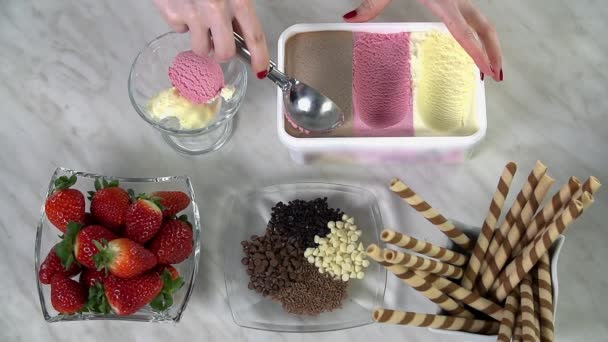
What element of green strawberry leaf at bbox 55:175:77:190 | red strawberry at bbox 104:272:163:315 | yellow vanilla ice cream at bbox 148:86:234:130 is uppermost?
yellow vanilla ice cream at bbox 148:86:234:130

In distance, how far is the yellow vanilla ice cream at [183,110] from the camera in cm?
100

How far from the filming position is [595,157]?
1.04 metres

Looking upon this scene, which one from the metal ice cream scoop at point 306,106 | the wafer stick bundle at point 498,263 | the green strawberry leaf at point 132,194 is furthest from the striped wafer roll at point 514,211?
the green strawberry leaf at point 132,194

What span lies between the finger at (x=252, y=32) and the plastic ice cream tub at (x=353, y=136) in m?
0.10

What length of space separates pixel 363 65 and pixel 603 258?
0.49m

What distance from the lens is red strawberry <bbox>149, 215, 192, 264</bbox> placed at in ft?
3.07

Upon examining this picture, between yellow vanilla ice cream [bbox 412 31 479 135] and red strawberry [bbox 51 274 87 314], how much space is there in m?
0.56

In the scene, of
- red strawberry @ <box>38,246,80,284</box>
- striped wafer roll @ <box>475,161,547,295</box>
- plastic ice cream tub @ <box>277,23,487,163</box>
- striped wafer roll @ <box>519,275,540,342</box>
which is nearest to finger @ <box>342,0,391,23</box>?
plastic ice cream tub @ <box>277,23,487,163</box>

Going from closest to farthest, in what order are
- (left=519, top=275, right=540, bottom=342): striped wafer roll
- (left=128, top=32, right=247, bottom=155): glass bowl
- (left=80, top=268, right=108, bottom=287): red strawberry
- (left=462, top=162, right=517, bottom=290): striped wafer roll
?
1. (left=519, top=275, right=540, bottom=342): striped wafer roll
2. (left=462, top=162, right=517, bottom=290): striped wafer roll
3. (left=80, top=268, right=108, bottom=287): red strawberry
4. (left=128, top=32, right=247, bottom=155): glass bowl

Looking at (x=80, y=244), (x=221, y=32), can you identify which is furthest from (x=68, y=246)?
(x=221, y=32)

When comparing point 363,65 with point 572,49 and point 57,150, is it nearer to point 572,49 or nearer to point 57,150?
point 572,49

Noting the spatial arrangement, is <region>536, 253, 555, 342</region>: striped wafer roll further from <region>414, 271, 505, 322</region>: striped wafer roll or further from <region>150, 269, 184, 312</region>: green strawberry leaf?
<region>150, 269, 184, 312</region>: green strawberry leaf

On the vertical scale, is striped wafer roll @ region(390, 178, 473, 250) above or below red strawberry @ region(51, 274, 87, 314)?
above

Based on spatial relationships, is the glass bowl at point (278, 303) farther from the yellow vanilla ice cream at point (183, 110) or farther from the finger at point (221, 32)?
the finger at point (221, 32)
